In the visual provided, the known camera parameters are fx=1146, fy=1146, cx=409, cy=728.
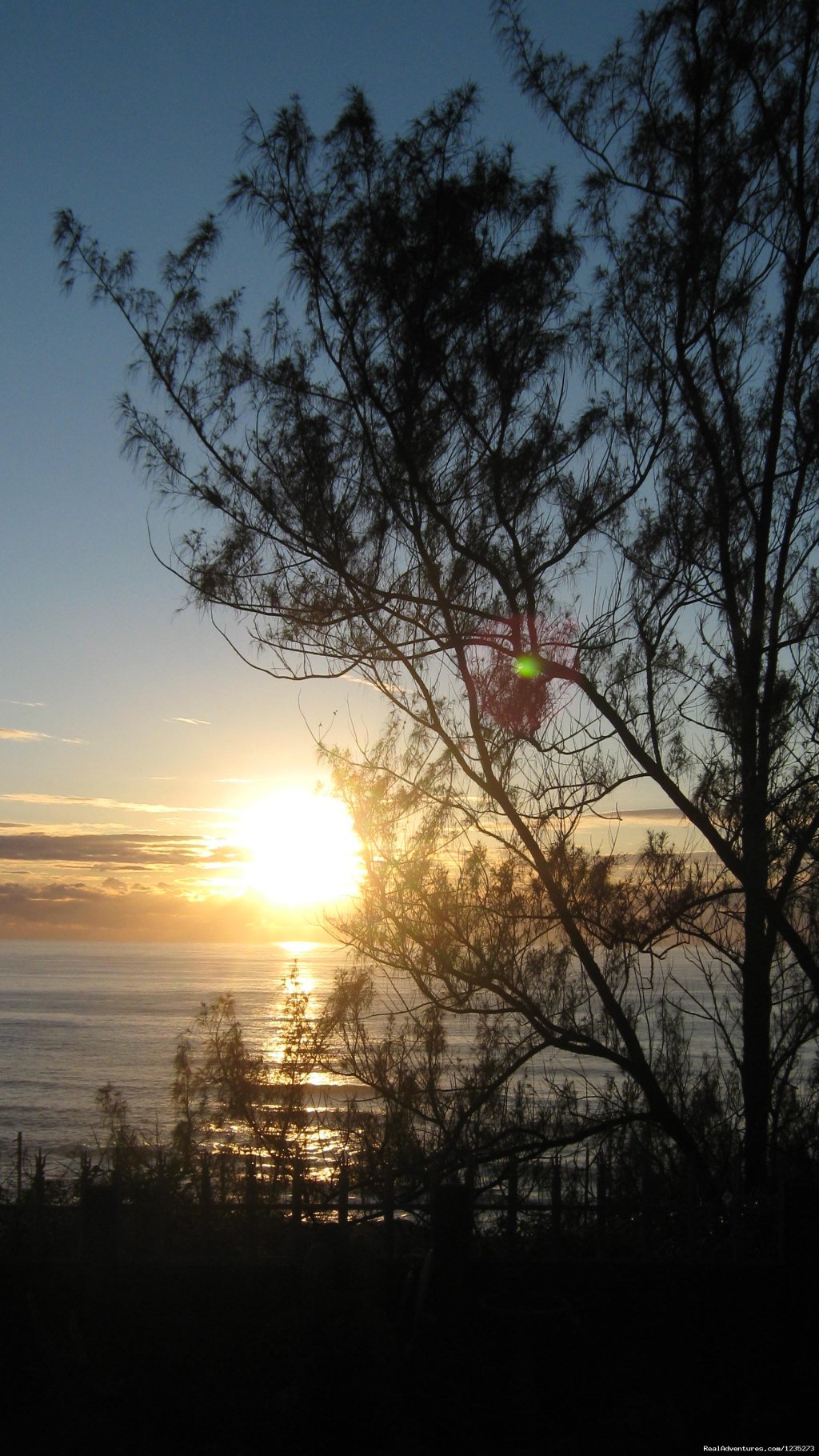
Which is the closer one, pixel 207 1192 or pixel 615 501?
pixel 615 501

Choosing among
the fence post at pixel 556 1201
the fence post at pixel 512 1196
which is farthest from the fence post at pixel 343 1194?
the fence post at pixel 556 1201

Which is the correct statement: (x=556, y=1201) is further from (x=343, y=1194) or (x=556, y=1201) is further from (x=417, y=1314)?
(x=417, y=1314)

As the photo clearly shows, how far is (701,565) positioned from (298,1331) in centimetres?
621

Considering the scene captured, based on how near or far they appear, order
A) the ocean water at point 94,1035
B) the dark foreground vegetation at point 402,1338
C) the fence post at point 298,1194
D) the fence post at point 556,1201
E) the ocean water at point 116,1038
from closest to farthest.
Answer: the dark foreground vegetation at point 402,1338 < the fence post at point 556,1201 < the fence post at point 298,1194 < the ocean water at point 116,1038 < the ocean water at point 94,1035

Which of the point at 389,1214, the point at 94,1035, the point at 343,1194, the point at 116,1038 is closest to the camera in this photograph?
the point at 389,1214

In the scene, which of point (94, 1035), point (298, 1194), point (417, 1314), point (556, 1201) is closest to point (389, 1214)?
point (298, 1194)

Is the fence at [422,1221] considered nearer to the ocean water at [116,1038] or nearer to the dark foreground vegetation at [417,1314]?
the dark foreground vegetation at [417,1314]

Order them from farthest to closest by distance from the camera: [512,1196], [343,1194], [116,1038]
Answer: [116,1038]
[512,1196]
[343,1194]

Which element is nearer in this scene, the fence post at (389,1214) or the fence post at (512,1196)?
the fence post at (389,1214)

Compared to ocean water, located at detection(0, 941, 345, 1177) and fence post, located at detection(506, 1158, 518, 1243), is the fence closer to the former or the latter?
fence post, located at detection(506, 1158, 518, 1243)

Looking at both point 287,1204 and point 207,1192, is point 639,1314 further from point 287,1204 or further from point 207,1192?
point 207,1192

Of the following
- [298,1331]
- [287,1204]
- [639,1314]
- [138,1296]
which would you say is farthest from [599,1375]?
[287,1204]

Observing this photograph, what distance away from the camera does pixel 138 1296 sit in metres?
6.39

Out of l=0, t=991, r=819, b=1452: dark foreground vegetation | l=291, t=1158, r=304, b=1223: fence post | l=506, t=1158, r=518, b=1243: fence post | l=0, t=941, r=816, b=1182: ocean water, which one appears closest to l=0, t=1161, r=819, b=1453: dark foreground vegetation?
l=0, t=991, r=819, b=1452: dark foreground vegetation
